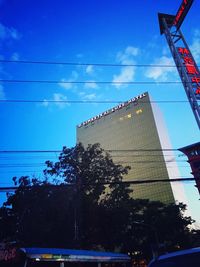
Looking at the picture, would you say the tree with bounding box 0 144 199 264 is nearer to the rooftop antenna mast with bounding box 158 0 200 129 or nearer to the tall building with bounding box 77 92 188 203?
the rooftop antenna mast with bounding box 158 0 200 129

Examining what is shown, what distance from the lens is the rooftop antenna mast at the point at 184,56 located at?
69.6 ft

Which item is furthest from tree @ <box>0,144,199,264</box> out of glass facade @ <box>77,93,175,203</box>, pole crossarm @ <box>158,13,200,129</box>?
glass facade @ <box>77,93,175,203</box>

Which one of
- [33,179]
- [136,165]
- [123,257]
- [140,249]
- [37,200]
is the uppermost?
[136,165]

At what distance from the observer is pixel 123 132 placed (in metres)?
118

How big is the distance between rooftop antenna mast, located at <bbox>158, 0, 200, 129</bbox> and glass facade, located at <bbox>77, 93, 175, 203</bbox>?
226ft

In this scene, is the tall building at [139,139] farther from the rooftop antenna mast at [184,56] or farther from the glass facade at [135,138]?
the rooftop antenna mast at [184,56]

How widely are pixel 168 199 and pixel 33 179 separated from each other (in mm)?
72758

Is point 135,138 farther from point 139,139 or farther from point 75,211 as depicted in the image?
point 75,211

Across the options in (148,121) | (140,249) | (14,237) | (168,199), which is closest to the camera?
(14,237)

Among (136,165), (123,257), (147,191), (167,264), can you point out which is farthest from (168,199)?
(167,264)

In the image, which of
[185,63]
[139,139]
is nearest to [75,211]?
[185,63]

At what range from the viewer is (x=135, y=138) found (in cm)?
11231

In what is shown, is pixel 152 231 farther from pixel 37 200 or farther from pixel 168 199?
pixel 168 199

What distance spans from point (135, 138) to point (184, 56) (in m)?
88.9
